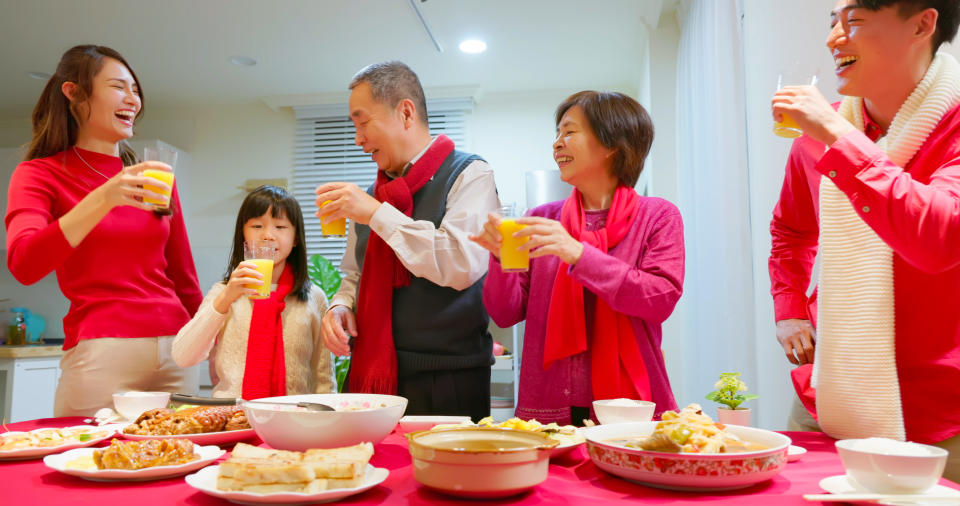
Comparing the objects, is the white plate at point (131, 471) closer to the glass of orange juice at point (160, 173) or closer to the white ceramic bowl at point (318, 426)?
the white ceramic bowl at point (318, 426)

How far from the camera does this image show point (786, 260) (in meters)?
1.75

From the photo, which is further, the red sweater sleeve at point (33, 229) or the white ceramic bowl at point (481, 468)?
the red sweater sleeve at point (33, 229)

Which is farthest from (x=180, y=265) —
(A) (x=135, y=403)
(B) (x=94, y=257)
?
(A) (x=135, y=403)

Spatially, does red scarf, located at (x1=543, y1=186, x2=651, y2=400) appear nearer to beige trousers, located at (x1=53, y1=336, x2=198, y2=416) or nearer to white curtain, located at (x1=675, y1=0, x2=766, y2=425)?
beige trousers, located at (x1=53, y1=336, x2=198, y2=416)

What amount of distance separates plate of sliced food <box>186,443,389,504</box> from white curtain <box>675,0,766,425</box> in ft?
7.68

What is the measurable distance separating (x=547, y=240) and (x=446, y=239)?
0.40 m

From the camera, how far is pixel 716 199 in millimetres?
3160

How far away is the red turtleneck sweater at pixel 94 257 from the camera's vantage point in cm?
187

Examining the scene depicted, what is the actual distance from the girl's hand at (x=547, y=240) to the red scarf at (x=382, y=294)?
56 centimetres

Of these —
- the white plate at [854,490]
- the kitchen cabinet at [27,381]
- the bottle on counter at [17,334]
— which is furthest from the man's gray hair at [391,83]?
the bottle on counter at [17,334]

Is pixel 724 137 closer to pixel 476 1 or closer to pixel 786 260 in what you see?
pixel 786 260

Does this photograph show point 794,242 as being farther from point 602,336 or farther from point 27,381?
point 27,381

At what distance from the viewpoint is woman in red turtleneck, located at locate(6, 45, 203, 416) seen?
1807 millimetres

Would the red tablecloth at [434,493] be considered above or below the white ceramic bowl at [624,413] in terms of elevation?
below
